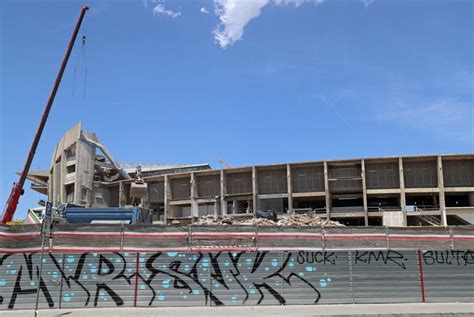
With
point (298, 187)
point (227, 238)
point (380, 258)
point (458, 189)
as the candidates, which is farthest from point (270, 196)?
point (380, 258)

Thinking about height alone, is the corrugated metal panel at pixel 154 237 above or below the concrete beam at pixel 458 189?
below

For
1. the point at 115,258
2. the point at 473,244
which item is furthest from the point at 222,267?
the point at 473,244

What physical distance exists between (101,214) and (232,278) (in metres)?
17.2

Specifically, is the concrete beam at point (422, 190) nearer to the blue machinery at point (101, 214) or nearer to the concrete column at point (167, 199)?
the concrete column at point (167, 199)

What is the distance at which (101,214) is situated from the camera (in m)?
27.5

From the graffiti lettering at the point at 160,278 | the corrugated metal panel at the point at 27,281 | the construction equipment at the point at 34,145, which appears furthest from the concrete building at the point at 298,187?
the corrugated metal panel at the point at 27,281

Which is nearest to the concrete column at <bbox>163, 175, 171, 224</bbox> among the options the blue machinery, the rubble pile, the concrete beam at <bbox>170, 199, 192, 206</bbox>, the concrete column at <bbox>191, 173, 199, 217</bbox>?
the concrete beam at <bbox>170, 199, 192, 206</bbox>

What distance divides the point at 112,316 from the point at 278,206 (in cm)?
5542

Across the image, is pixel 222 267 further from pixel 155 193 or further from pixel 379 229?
pixel 155 193

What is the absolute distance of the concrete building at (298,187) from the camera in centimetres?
5931

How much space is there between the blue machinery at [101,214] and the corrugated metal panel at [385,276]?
17.5 m

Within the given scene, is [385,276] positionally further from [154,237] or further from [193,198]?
[193,198]

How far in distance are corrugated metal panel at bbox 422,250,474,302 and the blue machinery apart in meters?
18.6

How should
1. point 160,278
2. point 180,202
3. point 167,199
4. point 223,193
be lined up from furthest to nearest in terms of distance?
point 167,199, point 180,202, point 223,193, point 160,278
